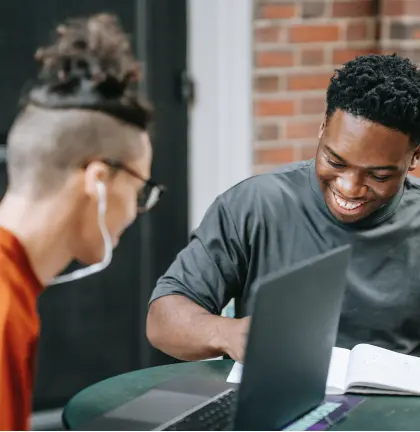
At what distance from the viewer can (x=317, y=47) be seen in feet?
10.0

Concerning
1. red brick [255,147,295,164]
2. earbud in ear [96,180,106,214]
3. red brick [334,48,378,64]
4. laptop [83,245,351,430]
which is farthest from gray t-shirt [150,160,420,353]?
red brick [334,48,378,64]

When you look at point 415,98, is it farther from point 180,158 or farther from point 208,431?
point 180,158

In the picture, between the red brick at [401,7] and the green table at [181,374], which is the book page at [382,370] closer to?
the green table at [181,374]

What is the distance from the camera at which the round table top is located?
1.59 metres

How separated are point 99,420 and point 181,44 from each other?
1757 mm

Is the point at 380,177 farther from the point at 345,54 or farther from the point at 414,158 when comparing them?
the point at 345,54

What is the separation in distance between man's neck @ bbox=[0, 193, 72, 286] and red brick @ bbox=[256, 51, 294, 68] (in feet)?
6.34

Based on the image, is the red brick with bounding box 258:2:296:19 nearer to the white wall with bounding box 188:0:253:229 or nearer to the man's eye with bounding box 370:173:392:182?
the white wall with bounding box 188:0:253:229

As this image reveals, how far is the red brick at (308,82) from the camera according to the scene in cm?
305

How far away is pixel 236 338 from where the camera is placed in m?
1.73

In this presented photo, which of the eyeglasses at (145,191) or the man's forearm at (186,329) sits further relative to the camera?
the man's forearm at (186,329)

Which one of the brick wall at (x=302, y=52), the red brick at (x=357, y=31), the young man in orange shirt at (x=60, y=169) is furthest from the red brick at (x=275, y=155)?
the young man in orange shirt at (x=60, y=169)

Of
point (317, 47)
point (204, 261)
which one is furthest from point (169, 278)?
point (317, 47)

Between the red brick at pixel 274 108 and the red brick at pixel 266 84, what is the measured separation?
0.04 meters
